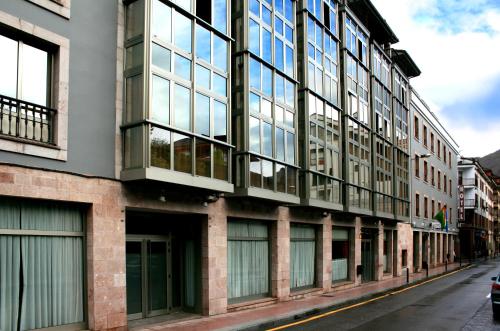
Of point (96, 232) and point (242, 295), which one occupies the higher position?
point (96, 232)

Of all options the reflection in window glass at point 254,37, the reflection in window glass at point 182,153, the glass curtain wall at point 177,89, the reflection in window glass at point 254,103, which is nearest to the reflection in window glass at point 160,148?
the glass curtain wall at point 177,89

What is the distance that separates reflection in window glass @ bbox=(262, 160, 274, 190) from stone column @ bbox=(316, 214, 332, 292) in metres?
5.78

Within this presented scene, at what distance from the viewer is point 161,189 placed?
12633mm

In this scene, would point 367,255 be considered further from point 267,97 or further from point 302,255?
point 267,97

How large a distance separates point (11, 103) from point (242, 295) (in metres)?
9.61

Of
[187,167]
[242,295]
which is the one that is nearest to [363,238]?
[242,295]

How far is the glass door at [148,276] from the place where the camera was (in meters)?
12.8

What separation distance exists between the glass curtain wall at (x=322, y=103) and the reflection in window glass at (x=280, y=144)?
6.20ft

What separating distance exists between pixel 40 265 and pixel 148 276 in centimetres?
369

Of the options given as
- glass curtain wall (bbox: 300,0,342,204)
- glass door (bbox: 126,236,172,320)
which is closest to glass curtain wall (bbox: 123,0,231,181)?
glass door (bbox: 126,236,172,320)

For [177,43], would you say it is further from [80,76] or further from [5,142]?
Answer: [5,142]

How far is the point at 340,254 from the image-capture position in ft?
79.4

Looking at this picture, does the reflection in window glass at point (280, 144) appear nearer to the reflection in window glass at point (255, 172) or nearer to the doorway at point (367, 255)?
the reflection in window glass at point (255, 172)

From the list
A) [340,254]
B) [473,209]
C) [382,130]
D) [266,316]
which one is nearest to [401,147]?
[382,130]
